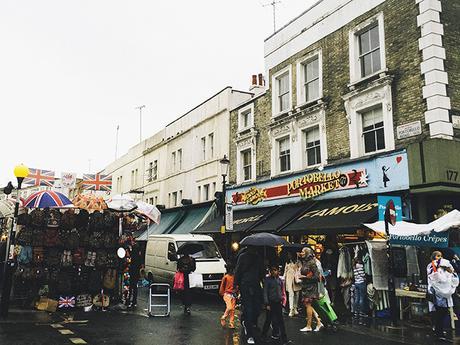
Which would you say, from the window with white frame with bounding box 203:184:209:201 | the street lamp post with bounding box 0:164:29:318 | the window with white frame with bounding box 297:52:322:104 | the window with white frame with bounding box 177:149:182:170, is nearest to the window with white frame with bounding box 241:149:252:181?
the window with white frame with bounding box 203:184:209:201

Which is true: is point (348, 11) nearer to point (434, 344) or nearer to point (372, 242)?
point (372, 242)

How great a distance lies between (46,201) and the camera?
517 inches

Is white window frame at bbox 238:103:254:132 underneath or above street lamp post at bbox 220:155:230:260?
above

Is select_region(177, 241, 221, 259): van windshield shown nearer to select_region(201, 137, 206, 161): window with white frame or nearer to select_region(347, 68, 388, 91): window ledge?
select_region(347, 68, 388, 91): window ledge

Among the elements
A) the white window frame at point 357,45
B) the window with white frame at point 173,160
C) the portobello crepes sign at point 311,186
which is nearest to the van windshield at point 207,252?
the portobello crepes sign at point 311,186

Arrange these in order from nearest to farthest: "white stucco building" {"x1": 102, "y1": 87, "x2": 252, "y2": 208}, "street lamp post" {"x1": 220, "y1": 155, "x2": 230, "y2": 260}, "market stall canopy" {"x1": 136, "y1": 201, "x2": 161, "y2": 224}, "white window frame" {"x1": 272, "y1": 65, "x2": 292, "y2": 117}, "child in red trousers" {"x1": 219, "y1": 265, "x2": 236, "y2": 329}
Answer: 1. "child in red trousers" {"x1": 219, "y1": 265, "x2": 236, "y2": 329}
2. "market stall canopy" {"x1": 136, "y1": 201, "x2": 161, "y2": 224}
3. "street lamp post" {"x1": 220, "y1": 155, "x2": 230, "y2": 260}
4. "white window frame" {"x1": 272, "y1": 65, "x2": 292, "y2": 117}
5. "white stucco building" {"x1": 102, "y1": 87, "x2": 252, "y2": 208}

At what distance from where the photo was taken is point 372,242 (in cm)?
1260

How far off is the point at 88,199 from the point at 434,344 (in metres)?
10.2

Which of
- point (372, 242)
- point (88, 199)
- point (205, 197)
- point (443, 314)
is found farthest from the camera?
point (205, 197)

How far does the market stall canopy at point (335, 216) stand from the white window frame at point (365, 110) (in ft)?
6.22

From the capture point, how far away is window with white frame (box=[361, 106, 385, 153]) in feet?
50.7

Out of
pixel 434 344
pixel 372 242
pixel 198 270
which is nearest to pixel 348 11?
pixel 372 242

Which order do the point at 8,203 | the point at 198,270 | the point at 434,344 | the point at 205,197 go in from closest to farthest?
the point at 434,344
the point at 8,203
the point at 198,270
the point at 205,197

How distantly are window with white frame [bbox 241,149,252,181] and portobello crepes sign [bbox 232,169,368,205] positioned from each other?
44.7 inches
